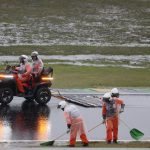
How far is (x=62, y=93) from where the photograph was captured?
91.5ft

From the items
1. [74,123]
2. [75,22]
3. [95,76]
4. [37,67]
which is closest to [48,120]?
[37,67]

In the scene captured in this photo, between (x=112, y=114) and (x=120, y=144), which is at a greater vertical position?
(x=112, y=114)

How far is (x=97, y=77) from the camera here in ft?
111

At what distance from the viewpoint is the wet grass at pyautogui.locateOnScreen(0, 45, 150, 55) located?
1799 inches

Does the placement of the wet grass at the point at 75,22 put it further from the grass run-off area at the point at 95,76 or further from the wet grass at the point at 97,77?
the wet grass at the point at 97,77

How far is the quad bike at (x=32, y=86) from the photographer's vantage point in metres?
24.8

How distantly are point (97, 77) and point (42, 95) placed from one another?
29.1 ft

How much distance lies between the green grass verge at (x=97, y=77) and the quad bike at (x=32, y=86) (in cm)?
497

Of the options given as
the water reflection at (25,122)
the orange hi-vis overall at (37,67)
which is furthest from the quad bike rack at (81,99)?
the orange hi-vis overall at (37,67)

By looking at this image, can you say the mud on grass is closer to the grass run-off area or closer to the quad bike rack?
the quad bike rack

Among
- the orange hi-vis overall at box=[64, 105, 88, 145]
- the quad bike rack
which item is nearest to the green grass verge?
the quad bike rack

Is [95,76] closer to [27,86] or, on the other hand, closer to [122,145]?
[27,86]

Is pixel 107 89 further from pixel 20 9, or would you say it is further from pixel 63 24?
pixel 20 9

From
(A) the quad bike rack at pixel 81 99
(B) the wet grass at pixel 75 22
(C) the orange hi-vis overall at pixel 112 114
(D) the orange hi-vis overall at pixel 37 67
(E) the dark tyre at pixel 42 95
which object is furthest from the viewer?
(B) the wet grass at pixel 75 22
